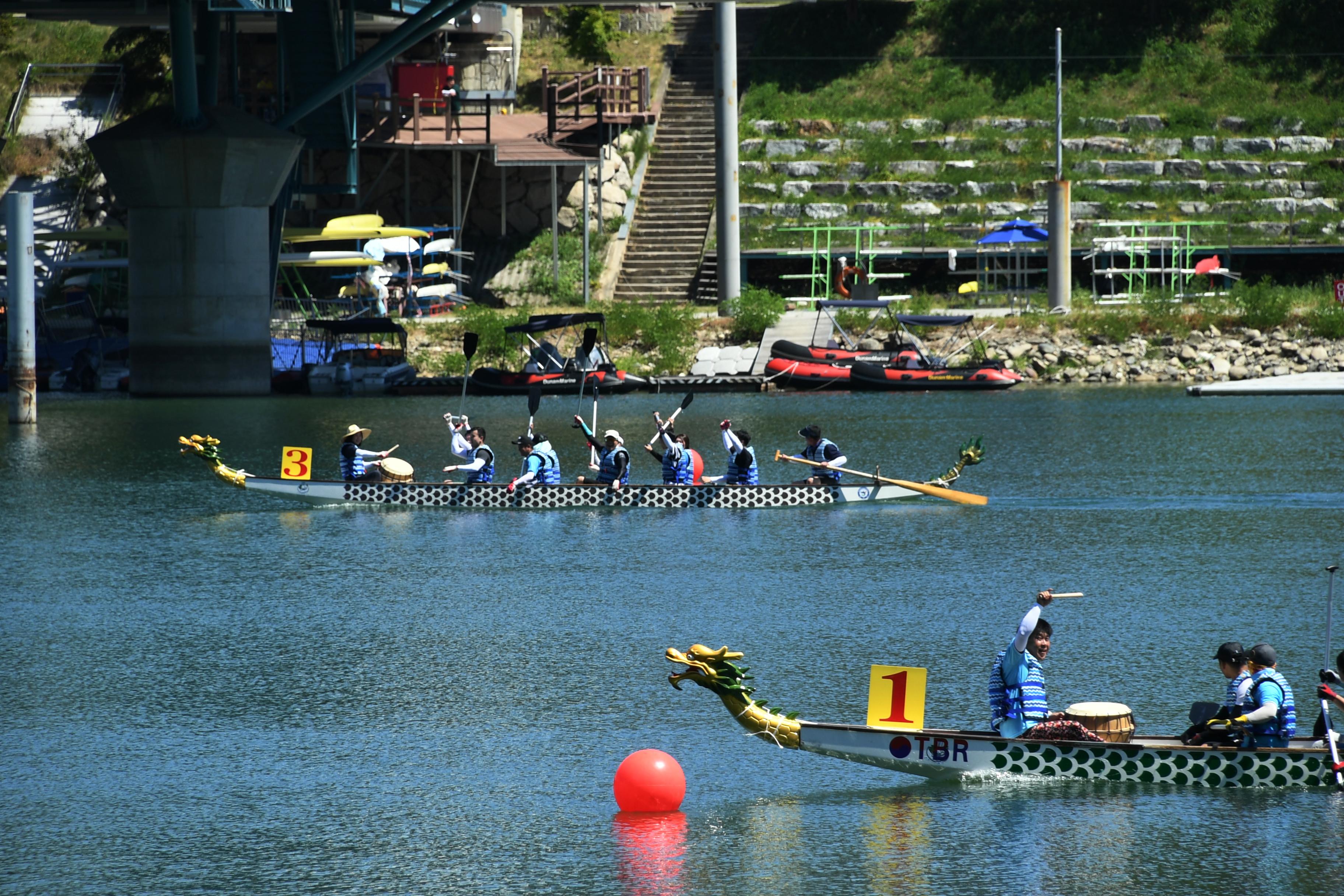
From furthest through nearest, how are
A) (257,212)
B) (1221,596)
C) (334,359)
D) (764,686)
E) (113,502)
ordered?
1. (334,359)
2. (257,212)
3. (113,502)
4. (1221,596)
5. (764,686)

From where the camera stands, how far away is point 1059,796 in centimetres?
1444

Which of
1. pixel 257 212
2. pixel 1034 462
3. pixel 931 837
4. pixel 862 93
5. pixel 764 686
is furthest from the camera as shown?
pixel 862 93

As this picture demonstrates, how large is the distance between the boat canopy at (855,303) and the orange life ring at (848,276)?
2.51 m

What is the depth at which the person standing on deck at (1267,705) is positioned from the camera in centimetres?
1384

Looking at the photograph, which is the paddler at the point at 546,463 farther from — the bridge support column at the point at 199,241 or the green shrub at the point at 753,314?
the green shrub at the point at 753,314

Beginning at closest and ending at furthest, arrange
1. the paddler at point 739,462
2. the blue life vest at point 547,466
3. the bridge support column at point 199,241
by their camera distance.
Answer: the paddler at point 739,462 < the blue life vest at point 547,466 < the bridge support column at point 199,241

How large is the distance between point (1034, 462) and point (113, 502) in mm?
18436

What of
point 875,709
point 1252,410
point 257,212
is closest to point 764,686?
point 875,709

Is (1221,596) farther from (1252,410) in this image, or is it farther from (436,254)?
(436,254)

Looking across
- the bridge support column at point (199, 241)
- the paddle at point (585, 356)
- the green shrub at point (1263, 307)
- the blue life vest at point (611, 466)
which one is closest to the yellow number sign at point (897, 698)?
the blue life vest at point (611, 466)

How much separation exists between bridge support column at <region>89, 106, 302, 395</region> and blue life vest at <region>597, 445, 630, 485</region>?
→ 19.3m

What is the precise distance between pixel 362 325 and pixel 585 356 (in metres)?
7.79

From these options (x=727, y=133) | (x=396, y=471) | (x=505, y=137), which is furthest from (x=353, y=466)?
(x=505, y=137)

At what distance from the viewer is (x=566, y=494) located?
30062mm
